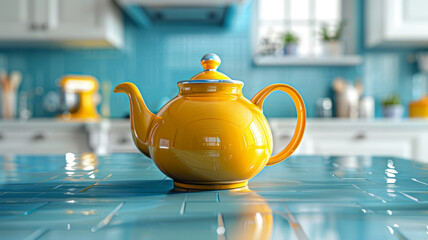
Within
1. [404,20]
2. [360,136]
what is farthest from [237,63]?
[404,20]

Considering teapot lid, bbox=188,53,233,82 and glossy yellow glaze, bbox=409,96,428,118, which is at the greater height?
teapot lid, bbox=188,53,233,82

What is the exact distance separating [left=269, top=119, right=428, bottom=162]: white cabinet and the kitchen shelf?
2.27 feet

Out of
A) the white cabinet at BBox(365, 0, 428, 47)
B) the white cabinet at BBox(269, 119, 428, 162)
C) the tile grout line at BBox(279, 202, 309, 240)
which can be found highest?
the white cabinet at BBox(365, 0, 428, 47)

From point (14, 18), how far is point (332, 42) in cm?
237

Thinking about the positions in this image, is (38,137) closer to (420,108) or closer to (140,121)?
(140,121)

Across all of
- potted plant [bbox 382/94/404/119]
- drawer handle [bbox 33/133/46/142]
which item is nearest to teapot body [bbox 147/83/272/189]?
Answer: drawer handle [bbox 33/133/46/142]

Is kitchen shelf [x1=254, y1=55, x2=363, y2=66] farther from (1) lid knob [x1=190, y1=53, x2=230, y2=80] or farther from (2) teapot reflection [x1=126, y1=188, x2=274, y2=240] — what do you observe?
(2) teapot reflection [x1=126, y1=188, x2=274, y2=240]

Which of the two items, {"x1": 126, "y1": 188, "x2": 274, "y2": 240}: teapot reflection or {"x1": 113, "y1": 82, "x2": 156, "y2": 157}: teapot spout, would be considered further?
{"x1": 113, "y1": 82, "x2": 156, "y2": 157}: teapot spout

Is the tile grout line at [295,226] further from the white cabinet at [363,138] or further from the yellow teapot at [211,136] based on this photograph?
the white cabinet at [363,138]

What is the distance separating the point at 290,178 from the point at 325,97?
2555mm

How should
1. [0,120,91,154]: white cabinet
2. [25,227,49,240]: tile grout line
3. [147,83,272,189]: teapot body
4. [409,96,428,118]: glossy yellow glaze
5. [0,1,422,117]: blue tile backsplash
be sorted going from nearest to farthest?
[25,227,49,240]: tile grout line < [147,83,272,189]: teapot body < [0,120,91,154]: white cabinet < [409,96,428,118]: glossy yellow glaze < [0,1,422,117]: blue tile backsplash

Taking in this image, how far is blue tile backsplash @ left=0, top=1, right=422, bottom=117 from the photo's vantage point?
3.12 m

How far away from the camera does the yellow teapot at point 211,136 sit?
1.82 feet

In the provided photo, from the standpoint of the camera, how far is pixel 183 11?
9.08 feet
